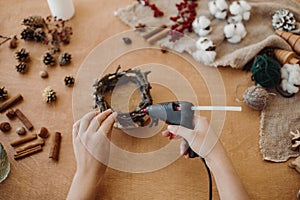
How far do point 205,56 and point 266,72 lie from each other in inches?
6.4

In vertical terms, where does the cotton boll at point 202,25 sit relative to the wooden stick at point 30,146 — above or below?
above

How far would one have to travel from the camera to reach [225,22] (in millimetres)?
1117

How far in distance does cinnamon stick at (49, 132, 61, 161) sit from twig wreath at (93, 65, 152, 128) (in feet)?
0.38

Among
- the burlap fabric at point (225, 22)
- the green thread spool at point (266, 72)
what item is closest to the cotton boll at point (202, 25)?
the burlap fabric at point (225, 22)

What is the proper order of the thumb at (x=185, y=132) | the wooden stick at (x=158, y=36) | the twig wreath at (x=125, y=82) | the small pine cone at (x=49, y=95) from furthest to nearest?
the wooden stick at (x=158, y=36)
the small pine cone at (x=49, y=95)
the twig wreath at (x=125, y=82)
the thumb at (x=185, y=132)

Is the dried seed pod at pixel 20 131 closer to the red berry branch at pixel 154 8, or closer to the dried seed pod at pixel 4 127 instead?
the dried seed pod at pixel 4 127

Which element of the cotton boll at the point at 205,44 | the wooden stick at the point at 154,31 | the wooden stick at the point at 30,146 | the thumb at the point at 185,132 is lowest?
the wooden stick at the point at 30,146

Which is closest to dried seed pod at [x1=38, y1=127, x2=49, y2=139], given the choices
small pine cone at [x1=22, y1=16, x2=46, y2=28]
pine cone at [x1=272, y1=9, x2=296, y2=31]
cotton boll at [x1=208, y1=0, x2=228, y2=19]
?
small pine cone at [x1=22, y1=16, x2=46, y2=28]

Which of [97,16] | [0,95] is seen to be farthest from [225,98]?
[0,95]

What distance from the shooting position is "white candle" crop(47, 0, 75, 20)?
1102 millimetres

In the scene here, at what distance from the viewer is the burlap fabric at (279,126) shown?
0.88 meters

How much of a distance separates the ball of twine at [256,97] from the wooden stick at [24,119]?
527 millimetres

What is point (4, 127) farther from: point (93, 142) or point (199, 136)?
point (199, 136)

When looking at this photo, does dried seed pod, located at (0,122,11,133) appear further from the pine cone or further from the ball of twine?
the pine cone
